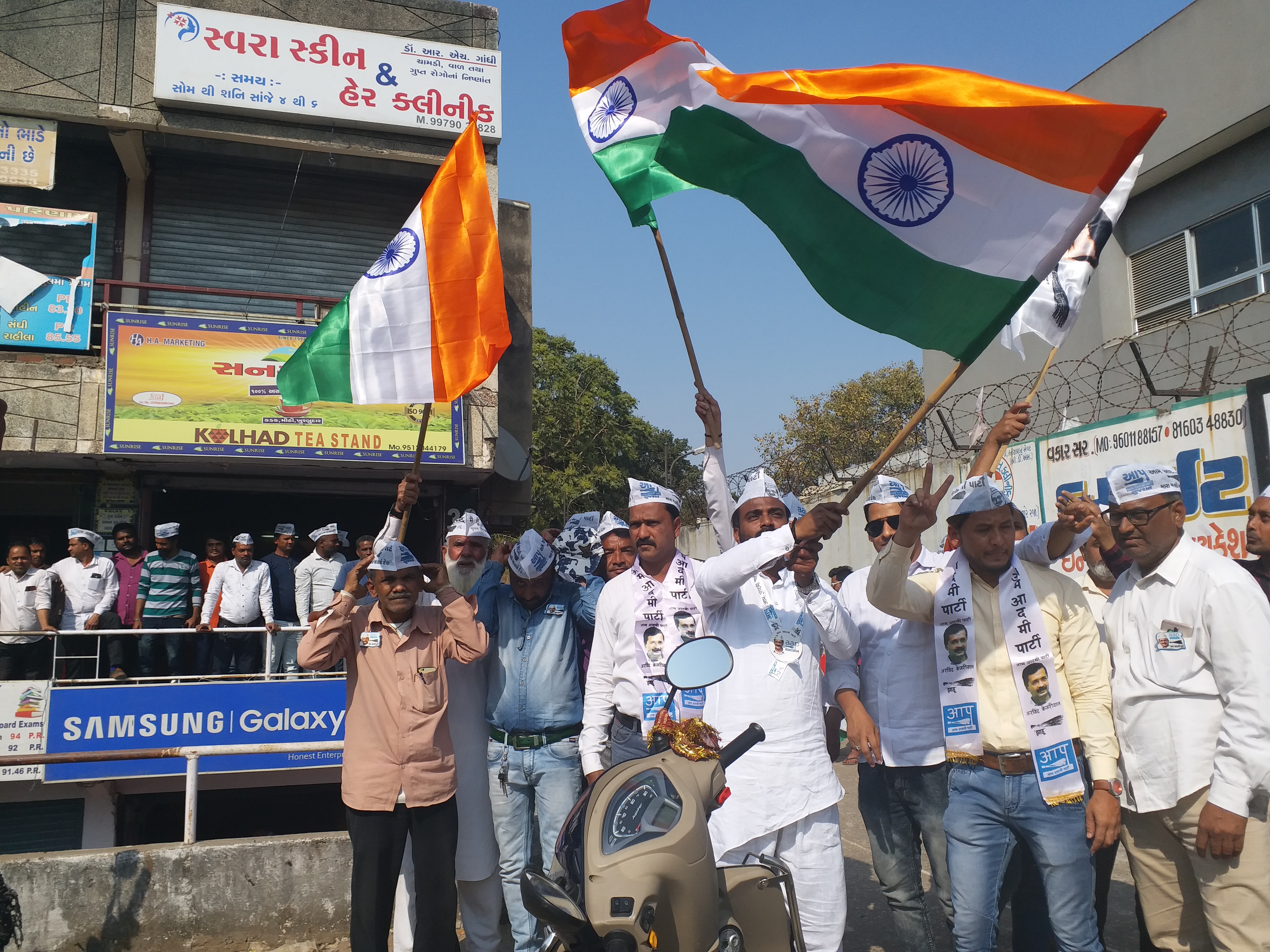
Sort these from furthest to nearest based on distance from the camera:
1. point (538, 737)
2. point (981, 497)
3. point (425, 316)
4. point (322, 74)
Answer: point (322, 74)
point (425, 316)
point (538, 737)
point (981, 497)

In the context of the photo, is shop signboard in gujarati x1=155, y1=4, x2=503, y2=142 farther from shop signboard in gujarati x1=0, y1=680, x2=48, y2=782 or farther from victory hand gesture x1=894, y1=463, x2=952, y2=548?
victory hand gesture x1=894, y1=463, x2=952, y2=548

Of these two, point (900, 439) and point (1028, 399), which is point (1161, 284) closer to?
point (1028, 399)

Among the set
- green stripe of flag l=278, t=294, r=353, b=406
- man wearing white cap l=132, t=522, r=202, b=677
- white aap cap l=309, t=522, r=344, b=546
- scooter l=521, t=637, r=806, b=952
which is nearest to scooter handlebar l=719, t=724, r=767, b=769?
scooter l=521, t=637, r=806, b=952

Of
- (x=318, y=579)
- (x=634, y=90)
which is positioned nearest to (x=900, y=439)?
(x=634, y=90)

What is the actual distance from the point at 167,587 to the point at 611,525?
686 centimetres

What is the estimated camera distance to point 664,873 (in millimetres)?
2363

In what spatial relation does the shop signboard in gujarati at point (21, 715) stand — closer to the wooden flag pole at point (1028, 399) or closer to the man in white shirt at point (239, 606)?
the man in white shirt at point (239, 606)

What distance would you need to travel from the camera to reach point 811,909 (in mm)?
3873

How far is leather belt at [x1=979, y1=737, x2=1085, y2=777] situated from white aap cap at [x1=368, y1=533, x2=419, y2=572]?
2705 mm

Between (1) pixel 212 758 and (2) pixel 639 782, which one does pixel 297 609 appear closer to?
(1) pixel 212 758

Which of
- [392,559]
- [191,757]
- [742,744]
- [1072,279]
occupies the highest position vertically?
[1072,279]

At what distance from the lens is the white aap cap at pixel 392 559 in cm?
469

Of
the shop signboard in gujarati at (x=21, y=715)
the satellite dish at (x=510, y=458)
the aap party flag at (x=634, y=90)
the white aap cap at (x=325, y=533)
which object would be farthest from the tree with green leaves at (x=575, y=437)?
the aap party flag at (x=634, y=90)

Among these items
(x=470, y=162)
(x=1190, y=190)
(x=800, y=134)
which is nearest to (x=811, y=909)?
(x=800, y=134)
